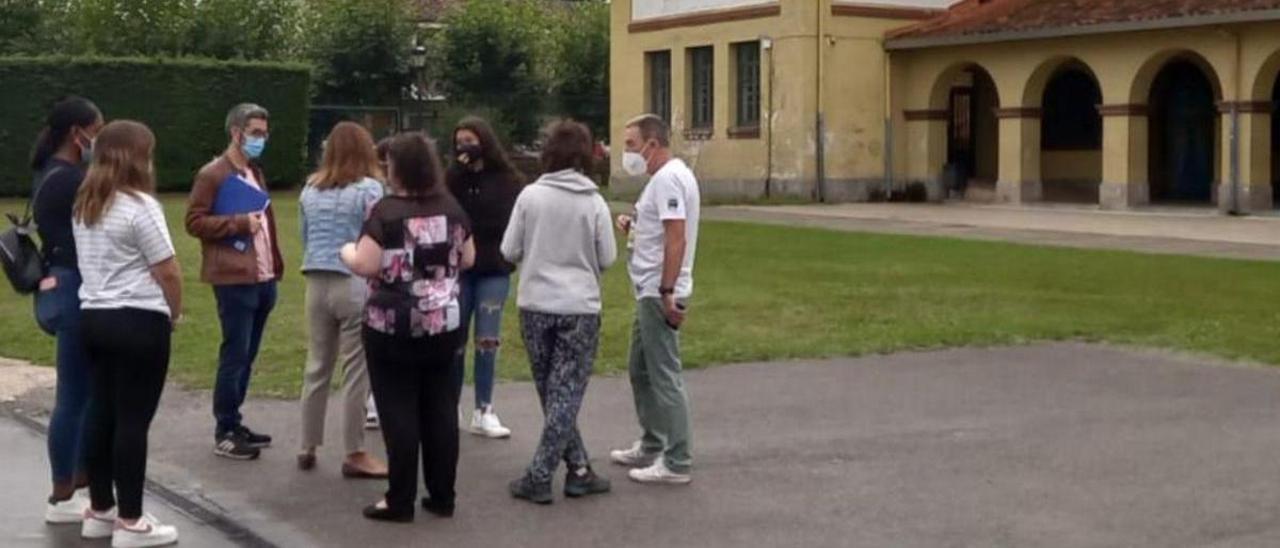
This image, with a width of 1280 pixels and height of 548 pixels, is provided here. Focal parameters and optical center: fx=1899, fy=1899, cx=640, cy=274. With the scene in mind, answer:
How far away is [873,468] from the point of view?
30.8ft

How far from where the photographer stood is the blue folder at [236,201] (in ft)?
30.8

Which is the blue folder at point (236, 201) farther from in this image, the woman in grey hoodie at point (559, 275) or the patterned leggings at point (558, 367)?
the patterned leggings at point (558, 367)

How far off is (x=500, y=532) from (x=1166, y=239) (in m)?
20.3

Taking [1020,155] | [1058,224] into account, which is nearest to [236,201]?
[1058,224]

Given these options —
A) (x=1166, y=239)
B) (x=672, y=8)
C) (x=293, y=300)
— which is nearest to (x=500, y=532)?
(x=293, y=300)

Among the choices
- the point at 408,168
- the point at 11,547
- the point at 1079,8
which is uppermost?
the point at 1079,8

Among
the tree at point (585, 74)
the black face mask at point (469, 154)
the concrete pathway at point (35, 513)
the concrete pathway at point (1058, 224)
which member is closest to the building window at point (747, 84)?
the concrete pathway at point (1058, 224)

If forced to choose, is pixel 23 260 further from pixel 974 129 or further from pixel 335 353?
pixel 974 129

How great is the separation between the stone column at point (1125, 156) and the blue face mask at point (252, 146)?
2744 cm

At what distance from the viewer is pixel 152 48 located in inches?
2021

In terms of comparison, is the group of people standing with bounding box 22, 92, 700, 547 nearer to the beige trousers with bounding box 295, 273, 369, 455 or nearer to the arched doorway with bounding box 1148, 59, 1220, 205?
the beige trousers with bounding box 295, 273, 369, 455

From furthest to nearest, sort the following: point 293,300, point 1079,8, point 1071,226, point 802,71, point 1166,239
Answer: point 802,71 → point 1079,8 → point 1071,226 → point 1166,239 → point 293,300

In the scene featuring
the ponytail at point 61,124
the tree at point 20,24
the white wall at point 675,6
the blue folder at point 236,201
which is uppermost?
the tree at point 20,24

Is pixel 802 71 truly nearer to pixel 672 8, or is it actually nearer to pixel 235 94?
pixel 672 8
